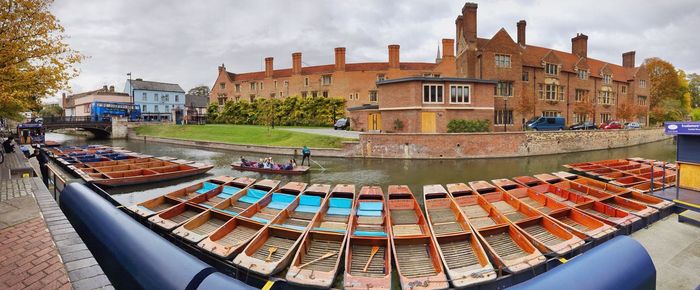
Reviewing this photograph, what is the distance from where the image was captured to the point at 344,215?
34.6 feet

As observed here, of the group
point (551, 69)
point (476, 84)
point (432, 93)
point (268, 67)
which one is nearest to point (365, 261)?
point (432, 93)

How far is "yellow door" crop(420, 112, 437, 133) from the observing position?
31.0 meters

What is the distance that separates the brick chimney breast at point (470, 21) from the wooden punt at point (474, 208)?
30.3 meters

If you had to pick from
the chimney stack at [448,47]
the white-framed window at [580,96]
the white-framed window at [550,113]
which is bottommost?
the white-framed window at [550,113]

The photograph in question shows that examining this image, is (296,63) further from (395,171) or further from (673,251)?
(673,251)

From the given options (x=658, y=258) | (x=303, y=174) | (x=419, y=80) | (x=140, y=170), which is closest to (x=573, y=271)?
(x=658, y=258)

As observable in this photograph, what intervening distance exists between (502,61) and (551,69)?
344 inches

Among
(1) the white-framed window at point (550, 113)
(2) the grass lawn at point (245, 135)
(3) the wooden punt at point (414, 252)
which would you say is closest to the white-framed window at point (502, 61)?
(1) the white-framed window at point (550, 113)

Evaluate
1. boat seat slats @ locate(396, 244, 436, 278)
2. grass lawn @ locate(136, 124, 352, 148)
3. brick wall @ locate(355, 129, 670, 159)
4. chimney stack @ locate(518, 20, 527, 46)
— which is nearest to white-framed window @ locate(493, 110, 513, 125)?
brick wall @ locate(355, 129, 670, 159)

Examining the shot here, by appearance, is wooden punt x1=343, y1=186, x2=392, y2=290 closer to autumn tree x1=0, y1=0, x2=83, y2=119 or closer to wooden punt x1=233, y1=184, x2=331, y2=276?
wooden punt x1=233, y1=184, x2=331, y2=276

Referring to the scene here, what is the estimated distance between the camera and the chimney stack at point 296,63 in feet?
177

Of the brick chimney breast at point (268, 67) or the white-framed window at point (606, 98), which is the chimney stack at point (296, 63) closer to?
the brick chimney breast at point (268, 67)

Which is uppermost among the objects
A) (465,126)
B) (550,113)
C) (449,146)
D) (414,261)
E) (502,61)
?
(502,61)

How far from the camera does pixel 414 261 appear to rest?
744 centimetres
